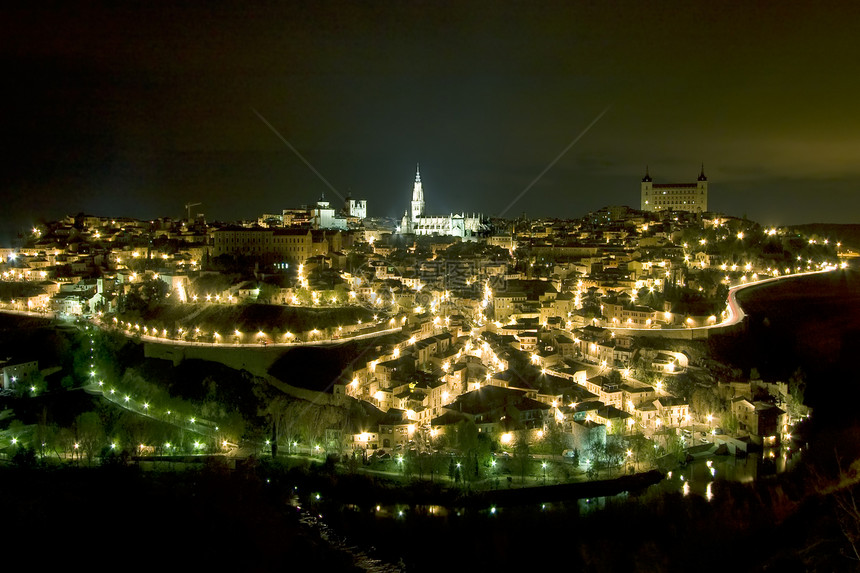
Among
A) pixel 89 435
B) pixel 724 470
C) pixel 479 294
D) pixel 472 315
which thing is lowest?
pixel 724 470

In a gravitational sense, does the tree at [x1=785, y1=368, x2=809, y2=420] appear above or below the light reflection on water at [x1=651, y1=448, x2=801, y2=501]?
above

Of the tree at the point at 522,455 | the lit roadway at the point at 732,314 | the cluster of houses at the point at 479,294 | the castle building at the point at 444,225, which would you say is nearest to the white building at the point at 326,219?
the cluster of houses at the point at 479,294

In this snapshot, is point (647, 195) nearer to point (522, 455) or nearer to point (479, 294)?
point (479, 294)

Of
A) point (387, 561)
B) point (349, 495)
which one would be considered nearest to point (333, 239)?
point (349, 495)

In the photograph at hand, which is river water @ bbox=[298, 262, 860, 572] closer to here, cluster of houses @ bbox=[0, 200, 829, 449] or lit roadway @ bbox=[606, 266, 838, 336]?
lit roadway @ bbox=[606, 266, 838, 336]

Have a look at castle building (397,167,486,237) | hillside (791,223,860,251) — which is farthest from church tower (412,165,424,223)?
hillside (791,223,860,251)

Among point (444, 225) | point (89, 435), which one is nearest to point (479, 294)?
point (89, 435)

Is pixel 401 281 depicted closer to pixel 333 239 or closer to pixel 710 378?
pixel 333 239

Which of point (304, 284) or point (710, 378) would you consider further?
point (304, 284)
